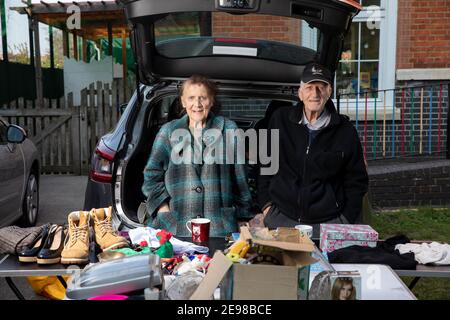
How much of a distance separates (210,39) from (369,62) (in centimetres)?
562

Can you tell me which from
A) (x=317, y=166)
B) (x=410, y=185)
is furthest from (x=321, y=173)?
(x=410, y=185)

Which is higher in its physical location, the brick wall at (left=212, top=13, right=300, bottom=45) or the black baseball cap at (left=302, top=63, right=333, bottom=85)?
the brick wall at (left=212, top=13, right=300, bottom=45)

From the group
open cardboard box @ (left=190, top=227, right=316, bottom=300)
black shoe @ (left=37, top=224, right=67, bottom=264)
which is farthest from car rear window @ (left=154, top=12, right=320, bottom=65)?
open cardboard box @ (left=190, top=227, right=316, bottom=300)

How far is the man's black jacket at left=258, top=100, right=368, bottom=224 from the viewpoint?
3279 mm

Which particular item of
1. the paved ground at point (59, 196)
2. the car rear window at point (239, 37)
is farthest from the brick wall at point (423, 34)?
the paved ground at point (59, 196)

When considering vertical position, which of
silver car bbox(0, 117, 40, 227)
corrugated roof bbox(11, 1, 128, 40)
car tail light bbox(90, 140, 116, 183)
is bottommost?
silver car bbox(0, 117, 40, 227)

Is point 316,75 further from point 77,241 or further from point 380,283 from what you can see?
point 77,241

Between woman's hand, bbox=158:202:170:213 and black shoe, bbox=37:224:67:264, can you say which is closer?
black shoe, bbox=37:224:67:264

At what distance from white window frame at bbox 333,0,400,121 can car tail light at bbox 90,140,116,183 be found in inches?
215

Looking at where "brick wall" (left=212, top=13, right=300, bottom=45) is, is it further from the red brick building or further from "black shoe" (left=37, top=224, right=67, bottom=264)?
"black shoe" (left=37, top=224, right=67, bottom=264)

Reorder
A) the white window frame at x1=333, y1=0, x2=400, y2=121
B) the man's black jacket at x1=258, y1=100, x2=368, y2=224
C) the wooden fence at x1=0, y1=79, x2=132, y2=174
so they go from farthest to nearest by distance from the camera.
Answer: the wooden fence at x1=0, y1=79, x2=132, y2=174, the white window frame at x1=333, y1=0, x2=400, y2=121, the man's black jacket at x1=258, y1=100, x2=368, y2=224

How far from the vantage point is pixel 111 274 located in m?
1.89
